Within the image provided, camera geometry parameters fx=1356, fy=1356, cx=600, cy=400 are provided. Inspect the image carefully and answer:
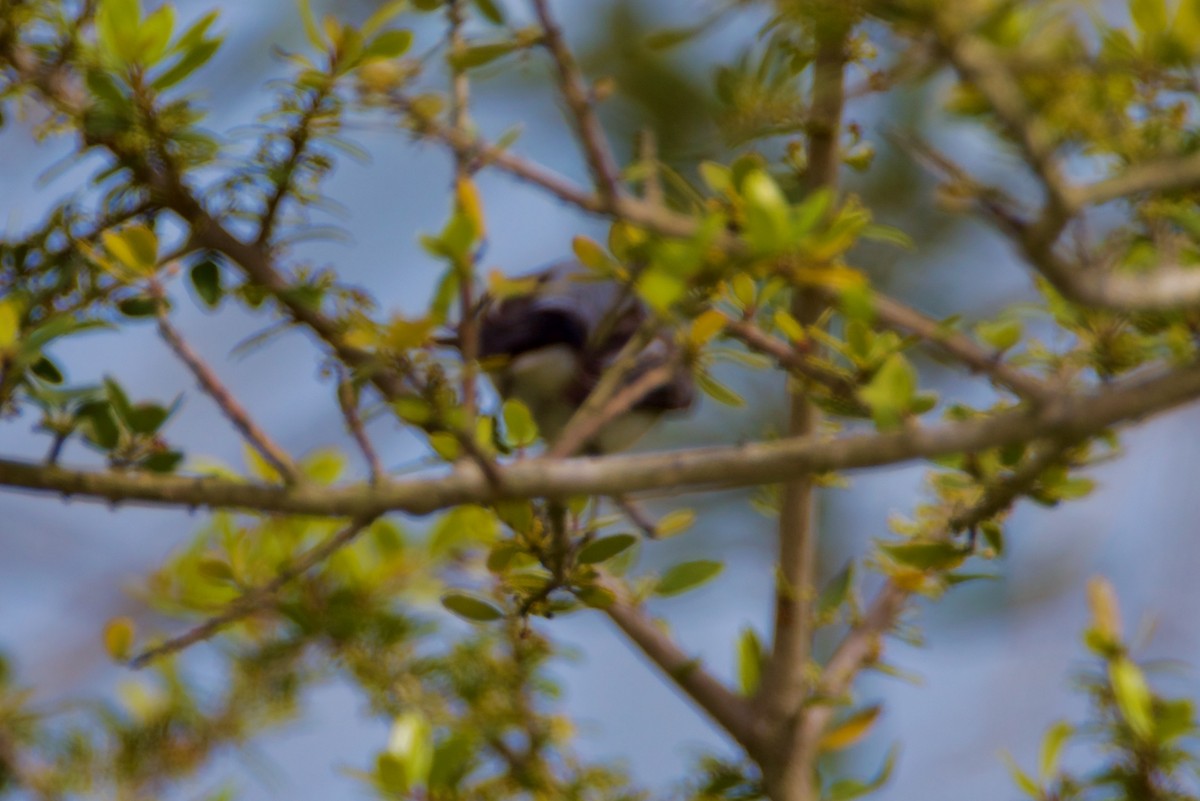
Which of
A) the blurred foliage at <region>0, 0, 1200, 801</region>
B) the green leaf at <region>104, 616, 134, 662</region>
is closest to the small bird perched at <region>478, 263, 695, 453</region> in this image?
the blurred foliage at <region>0, 0, 1200, 801</region>

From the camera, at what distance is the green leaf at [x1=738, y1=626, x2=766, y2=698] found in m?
0.95

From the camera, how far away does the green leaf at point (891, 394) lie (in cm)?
61

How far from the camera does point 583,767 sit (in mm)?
1053

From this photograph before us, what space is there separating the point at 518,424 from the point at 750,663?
1.02ft

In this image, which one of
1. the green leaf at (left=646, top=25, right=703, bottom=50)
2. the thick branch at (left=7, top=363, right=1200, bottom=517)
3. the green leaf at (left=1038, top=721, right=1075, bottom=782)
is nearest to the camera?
the thick branch at (left=7, top=363, right=1200, bottom=517)

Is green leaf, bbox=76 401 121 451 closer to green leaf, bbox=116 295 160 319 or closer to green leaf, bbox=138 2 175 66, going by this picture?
green leaf, bbox=116 295 160 319

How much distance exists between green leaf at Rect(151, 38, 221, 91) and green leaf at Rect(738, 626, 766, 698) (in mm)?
516

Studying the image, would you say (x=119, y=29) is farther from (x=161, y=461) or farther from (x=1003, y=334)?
(x=1003, y=334)

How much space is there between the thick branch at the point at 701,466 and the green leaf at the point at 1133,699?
12.5 inches

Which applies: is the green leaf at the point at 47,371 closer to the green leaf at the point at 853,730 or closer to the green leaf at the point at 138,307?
the green leaf at the point at 138,307

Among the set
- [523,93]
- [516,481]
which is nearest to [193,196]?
[516,481]

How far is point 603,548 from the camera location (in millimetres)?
753

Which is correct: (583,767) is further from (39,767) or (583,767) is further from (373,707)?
(39,767)

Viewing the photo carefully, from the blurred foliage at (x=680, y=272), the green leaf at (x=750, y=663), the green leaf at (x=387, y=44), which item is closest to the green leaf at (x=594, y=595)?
the blurred foliage at (x=680, y=272)
